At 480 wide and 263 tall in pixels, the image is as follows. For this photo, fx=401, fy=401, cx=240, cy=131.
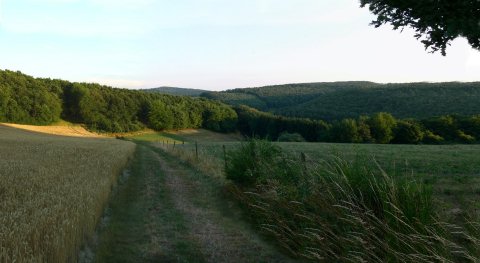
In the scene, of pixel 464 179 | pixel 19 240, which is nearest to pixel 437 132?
pixel 464 179

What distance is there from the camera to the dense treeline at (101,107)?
8906cm

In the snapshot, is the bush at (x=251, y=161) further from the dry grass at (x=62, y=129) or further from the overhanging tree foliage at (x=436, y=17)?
the dry grass at (x=62, y=129)

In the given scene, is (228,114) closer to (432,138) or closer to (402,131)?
(402,131)

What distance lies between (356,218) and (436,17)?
8.90m

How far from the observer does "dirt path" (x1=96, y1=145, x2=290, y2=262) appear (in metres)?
8.10

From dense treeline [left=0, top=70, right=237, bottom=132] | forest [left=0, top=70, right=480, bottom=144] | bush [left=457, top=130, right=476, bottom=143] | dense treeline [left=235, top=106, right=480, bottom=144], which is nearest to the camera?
bush [left=457, top=130, right=476, bottom=143]

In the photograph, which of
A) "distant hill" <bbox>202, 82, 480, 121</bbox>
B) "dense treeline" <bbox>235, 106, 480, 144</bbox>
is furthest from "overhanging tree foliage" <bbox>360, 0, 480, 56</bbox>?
"distant hill" <bbox>202, 82, 480, 121</bbox>

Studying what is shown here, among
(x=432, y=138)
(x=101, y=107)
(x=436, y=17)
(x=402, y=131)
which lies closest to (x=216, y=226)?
(x=436, y=17)

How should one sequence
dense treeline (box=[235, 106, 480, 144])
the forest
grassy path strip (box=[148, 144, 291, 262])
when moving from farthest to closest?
the forest < dense treeline (box=[235, 106, 480, 144]) < grassy path strip (box=[148, 144, 291, 262])

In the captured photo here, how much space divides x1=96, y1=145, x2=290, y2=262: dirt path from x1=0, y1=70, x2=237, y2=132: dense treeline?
84186 mm

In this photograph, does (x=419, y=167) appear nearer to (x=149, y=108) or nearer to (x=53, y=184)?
(x=53, y=184)

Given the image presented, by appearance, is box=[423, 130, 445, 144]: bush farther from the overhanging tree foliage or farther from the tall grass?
the tall grass

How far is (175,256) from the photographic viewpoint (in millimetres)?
8031

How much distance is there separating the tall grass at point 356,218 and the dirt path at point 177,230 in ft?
2.23
